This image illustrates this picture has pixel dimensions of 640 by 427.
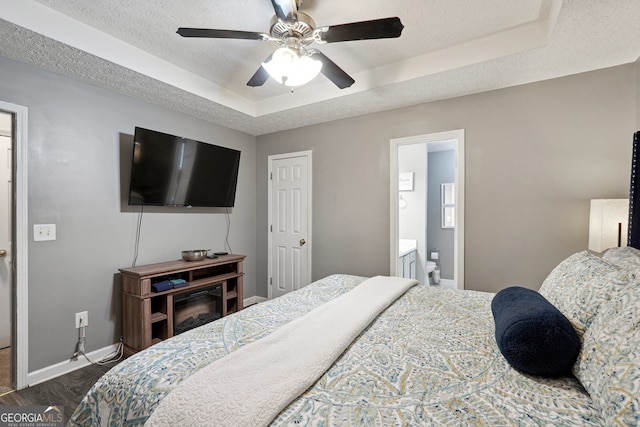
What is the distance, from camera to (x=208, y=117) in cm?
352

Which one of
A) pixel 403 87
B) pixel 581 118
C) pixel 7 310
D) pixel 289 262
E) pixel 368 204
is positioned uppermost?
pixel 403 87

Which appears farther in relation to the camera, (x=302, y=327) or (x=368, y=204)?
(x=368, y=204)

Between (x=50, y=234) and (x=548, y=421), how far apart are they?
3.24 meters

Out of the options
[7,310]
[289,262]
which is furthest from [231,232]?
[7,310]

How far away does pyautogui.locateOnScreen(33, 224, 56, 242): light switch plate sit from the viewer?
2.28m

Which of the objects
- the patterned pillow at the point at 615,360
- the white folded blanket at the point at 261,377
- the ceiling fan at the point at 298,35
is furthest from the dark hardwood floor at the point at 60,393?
the patterned pillow at the point at 615,360

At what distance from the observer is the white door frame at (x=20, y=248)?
218 cm

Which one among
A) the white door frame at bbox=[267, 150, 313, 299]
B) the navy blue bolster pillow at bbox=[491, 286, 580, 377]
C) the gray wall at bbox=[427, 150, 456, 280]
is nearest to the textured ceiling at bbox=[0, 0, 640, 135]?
the white door frame at bbox=[267, 150, 313, 299]

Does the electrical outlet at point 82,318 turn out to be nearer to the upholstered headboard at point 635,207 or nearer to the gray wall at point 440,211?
the upholstered headboard at point 635,207

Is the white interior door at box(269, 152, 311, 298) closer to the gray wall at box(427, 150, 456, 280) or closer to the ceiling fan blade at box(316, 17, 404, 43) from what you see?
the ceiling fan blade at box(316, 17, 404, 43)

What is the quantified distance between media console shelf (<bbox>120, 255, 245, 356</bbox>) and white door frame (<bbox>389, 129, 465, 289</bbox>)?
1.98 m

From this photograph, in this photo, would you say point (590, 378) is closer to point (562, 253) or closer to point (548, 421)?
point (548, 421)

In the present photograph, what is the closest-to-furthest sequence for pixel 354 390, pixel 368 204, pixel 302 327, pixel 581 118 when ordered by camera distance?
pixel 354 390 < pixel 302 327 < pixel 581 118 < pixel 368 204

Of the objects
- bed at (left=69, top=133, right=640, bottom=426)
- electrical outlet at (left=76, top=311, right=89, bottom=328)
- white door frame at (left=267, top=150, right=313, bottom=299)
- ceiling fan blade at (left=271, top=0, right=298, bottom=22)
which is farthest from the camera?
white door frame at (left=267, top=150, right=313, bottom=299)
